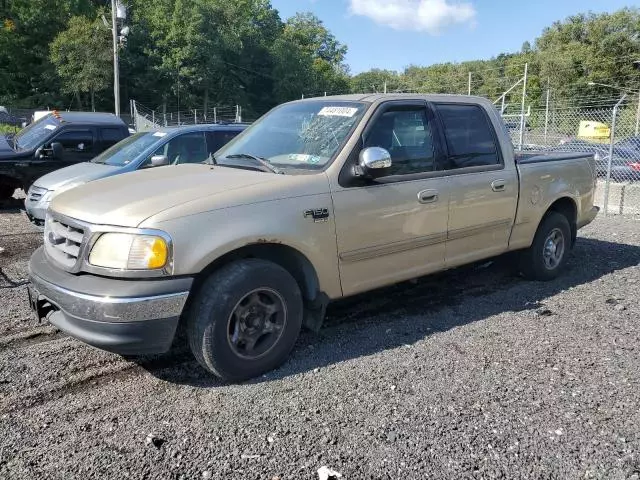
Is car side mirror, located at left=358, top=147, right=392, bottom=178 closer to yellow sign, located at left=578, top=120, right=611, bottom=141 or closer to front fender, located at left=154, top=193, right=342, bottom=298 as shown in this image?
front fender, located at left=154, top=193, right=342, bottom=298

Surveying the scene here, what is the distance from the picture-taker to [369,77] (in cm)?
7681

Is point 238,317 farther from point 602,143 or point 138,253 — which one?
point 602,143

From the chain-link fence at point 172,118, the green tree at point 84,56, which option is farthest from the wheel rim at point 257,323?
the green tree at point 84,56

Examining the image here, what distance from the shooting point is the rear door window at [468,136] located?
490 centimetres

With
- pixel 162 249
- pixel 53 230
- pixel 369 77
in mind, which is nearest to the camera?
pixel 162 249

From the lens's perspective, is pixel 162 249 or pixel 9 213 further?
pixel 9 213

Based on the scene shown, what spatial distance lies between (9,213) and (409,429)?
9.09 m

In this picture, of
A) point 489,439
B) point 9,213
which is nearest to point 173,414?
point 489,439

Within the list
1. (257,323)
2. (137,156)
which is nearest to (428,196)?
(257,323)

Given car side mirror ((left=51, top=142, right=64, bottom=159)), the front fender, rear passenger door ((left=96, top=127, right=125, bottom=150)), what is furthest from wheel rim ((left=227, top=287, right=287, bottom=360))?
rear passenger door ((left=96, top=127, right=125, bottom=150))

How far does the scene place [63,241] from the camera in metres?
3.65

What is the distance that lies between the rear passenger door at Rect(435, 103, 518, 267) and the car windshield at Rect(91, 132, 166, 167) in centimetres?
496

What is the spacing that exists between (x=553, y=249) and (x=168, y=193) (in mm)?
4302

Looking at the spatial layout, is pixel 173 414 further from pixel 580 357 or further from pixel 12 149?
pixel 12 149
